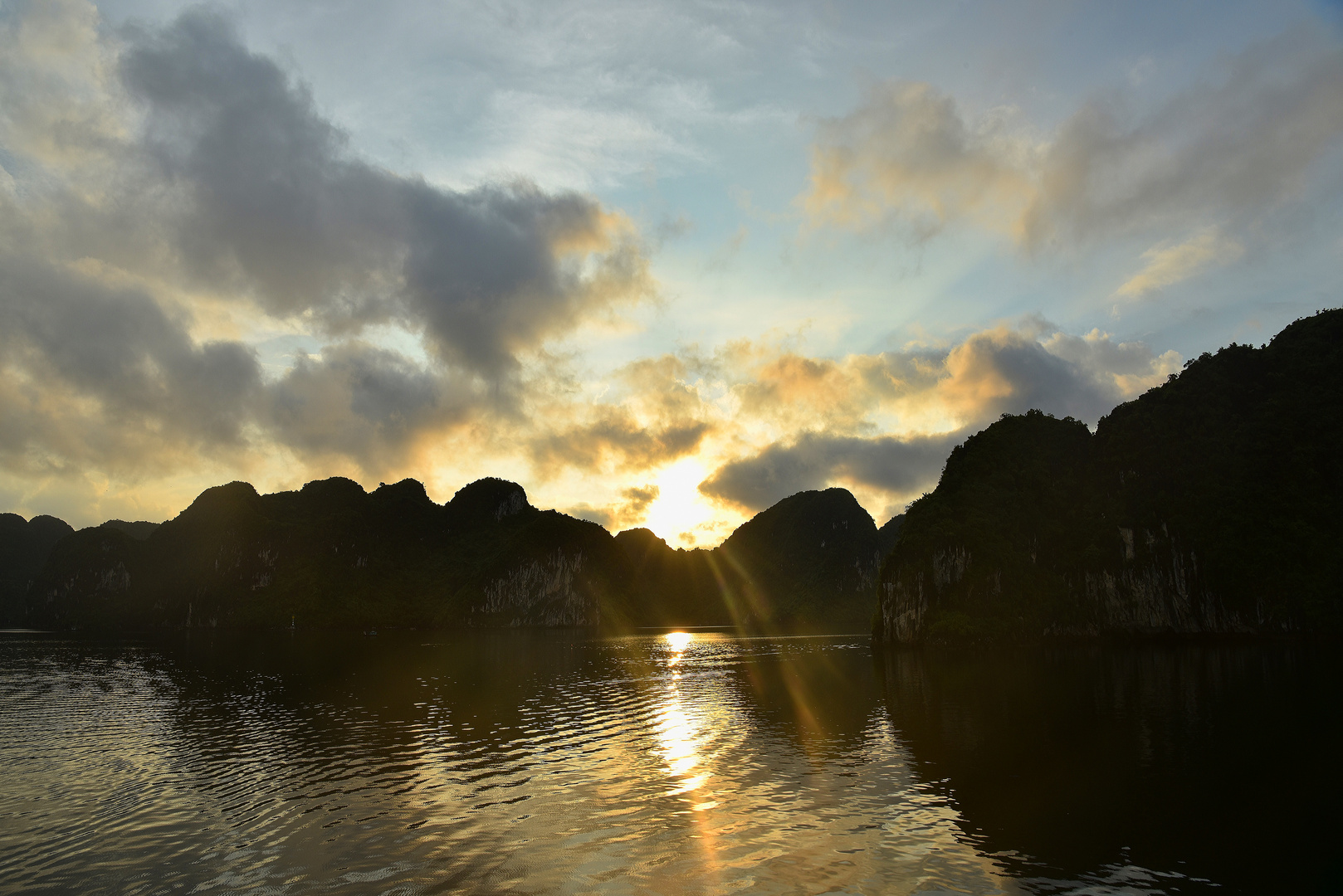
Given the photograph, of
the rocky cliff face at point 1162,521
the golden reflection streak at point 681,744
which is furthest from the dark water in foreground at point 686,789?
the rocky cliff face at point 1162,521

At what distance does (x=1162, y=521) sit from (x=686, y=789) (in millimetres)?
109267

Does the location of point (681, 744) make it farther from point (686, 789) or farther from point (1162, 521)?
point (1162, 521)

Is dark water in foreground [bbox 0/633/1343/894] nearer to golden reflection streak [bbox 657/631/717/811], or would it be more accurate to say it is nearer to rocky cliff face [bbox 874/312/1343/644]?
golden reflection streak [bbox 657/631/717/811]

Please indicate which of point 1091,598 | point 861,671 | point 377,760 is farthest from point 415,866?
point 1091,598

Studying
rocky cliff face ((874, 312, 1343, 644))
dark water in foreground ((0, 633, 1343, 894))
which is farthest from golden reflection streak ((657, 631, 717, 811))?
rocky cliff face ((874, 312, 1343, 644))

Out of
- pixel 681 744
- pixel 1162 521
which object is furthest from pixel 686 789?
pixel 1162 521

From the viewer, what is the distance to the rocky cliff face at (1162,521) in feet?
322

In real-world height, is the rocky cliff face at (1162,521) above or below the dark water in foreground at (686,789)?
above

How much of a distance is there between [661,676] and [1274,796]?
55234 mm

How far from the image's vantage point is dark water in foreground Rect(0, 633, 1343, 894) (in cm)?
1753

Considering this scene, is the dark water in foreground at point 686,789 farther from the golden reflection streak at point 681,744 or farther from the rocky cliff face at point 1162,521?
the rocky cliff face at point 1162,521

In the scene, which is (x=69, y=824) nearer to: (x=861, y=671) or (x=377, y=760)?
(x=377, y=760)

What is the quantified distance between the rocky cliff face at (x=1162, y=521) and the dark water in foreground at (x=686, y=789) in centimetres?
5005

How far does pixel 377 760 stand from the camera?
3100 centimetres
